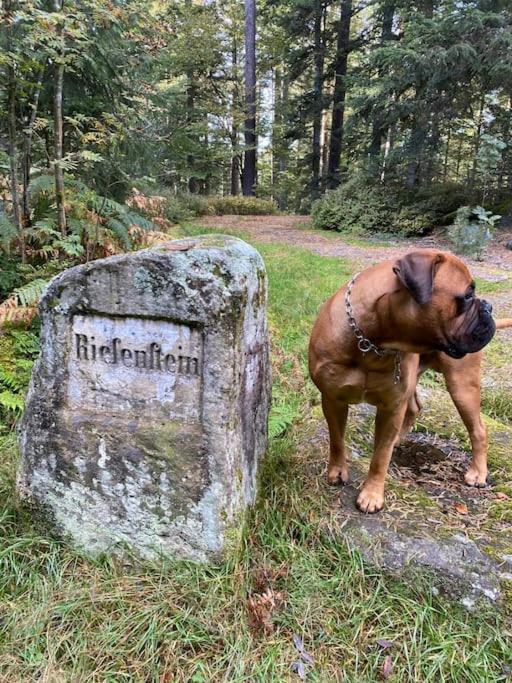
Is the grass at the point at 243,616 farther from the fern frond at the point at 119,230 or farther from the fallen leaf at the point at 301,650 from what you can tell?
the fern frond at the point at 119,230

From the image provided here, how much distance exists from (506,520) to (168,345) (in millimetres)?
2099

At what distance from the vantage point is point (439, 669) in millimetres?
1938

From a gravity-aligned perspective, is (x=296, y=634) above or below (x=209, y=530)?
below

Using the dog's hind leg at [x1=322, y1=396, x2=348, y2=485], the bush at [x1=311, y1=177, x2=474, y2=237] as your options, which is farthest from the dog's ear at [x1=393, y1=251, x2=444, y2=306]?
the bush at [x1=311, y1=177, x2=474, y2=237]

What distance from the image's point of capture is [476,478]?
2.92m

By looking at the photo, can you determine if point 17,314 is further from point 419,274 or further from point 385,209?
point 385,209

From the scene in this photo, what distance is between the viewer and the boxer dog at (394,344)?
1.95 m

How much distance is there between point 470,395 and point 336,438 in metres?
0.84

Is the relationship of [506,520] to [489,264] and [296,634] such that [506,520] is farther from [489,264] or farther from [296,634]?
[489,264]

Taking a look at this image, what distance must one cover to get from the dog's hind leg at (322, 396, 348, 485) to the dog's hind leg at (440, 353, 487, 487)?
0.70 meters

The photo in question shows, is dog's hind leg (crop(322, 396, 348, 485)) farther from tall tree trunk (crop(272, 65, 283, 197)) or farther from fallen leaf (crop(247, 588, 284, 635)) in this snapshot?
tall tree trunk (crop(272, 65, 283, 197))

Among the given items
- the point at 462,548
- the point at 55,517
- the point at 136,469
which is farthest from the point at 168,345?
the point at 462,548

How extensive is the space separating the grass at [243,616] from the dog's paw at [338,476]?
0.69 ft

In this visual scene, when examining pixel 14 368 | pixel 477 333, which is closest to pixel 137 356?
pixel 477 333
